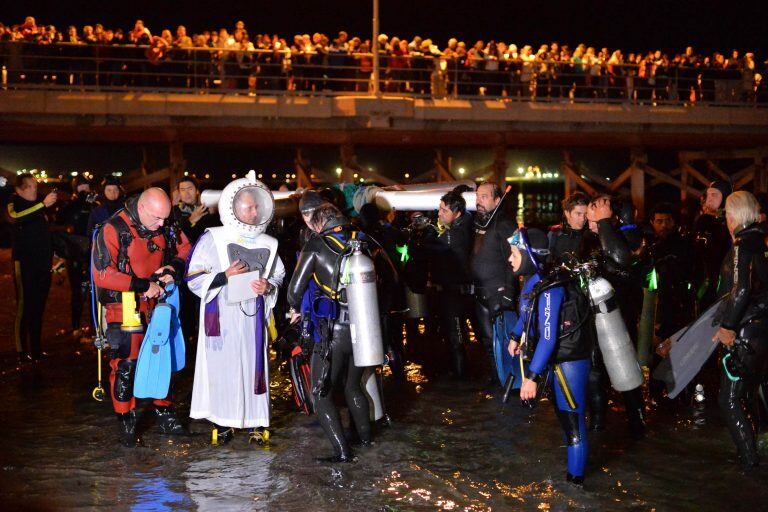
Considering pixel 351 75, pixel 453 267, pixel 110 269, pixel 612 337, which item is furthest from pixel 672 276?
pixel 351 75

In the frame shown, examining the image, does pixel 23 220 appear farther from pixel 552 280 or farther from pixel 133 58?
pixel 133 58

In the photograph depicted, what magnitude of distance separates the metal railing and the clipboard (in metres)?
12.9

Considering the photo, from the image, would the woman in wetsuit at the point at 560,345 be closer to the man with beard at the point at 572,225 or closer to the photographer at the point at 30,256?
the man with beard at the point at 572,225

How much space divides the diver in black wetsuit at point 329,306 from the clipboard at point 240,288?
17.8 inches

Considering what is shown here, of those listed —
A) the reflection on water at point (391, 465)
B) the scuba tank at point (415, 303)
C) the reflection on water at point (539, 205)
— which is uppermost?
the reflection on water at point (539, 205)

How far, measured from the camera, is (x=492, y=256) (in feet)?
25.1

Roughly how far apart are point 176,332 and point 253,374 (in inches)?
29.5

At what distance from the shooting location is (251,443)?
620 cm

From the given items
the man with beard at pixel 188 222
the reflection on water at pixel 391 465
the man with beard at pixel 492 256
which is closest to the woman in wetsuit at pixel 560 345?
the reflection on water at pixel 391 465

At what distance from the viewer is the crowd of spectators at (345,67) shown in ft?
58.3

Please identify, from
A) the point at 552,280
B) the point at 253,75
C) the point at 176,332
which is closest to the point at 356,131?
the point at 253,75

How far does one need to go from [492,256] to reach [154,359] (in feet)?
10.6

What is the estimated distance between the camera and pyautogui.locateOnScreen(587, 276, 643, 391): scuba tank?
5223 millimetres

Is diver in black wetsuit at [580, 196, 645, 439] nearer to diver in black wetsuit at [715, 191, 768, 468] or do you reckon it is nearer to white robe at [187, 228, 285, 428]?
diver in black wetsuit at [715, 191, 768, 468]
